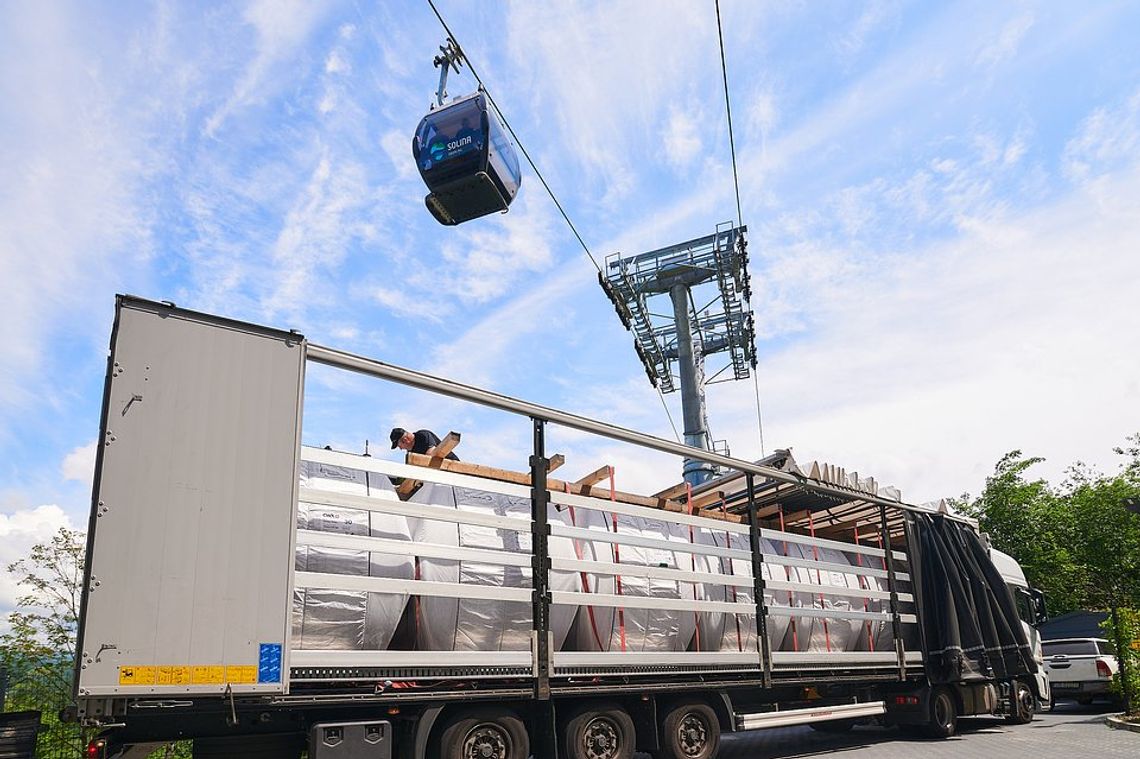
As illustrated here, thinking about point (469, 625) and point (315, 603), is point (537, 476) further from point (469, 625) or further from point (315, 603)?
point (315, 603)

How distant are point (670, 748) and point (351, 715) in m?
3.23

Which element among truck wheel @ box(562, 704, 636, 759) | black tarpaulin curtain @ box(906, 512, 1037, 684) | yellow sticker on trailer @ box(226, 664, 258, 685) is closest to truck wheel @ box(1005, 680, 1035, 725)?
black tarpaulin curtain @ box(906, 512, 1037, 684)

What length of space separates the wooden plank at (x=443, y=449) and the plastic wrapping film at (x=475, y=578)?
0.21 m

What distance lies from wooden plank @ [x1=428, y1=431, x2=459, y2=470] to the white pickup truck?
16.6 metres

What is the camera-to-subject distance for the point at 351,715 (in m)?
5.68

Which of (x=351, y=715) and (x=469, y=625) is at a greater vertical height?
(x=469, y=625)

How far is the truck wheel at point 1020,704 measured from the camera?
42.6 feet

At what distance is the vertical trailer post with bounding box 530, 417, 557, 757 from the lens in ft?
21.2

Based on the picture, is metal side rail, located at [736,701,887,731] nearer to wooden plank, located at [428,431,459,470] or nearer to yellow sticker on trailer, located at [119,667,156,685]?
wooden plank, located at [428,431,459,470]

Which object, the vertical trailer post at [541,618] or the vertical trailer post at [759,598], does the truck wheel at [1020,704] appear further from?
the vertical trailer post at [541,618]

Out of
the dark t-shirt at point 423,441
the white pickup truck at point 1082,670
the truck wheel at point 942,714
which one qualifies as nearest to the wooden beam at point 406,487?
the dark t-shirt at point 423,441

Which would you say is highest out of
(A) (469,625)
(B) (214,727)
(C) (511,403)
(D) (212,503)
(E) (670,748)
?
(C) (511,403)

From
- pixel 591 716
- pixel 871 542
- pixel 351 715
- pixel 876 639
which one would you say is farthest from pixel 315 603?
pixel 871 542

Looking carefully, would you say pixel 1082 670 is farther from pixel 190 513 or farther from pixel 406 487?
pixel 190 513
